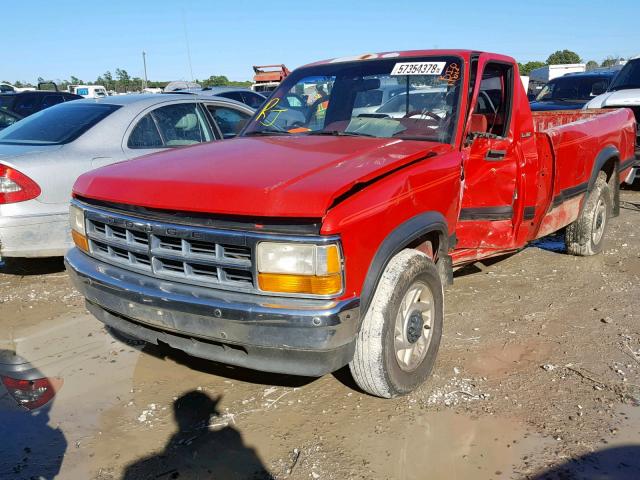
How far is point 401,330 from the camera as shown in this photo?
3.01 meters

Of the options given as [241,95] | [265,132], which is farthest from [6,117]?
[265,132]

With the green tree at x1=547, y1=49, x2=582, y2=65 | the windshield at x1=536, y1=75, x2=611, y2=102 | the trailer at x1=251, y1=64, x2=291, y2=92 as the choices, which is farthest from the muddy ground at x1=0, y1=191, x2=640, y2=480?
the green tree at x1=547, y1=49, x2=582, y2=65

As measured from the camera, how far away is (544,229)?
4547 mm

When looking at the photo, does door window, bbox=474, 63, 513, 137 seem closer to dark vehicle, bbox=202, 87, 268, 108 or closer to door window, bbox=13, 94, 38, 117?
dark vehicle, bbox=202, 87, 268, 108

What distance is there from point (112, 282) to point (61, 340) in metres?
1.49

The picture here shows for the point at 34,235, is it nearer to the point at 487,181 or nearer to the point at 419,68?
the point at 419,68

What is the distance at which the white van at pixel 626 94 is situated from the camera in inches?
352

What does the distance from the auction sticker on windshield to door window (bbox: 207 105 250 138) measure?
260 cm

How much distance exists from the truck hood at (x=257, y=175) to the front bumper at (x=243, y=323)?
1.29 feet

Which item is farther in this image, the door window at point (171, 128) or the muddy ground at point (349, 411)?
the door window at point (171, 128)

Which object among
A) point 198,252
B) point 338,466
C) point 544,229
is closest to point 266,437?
point 338,466

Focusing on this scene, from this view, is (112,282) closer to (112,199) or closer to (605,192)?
(112,199)

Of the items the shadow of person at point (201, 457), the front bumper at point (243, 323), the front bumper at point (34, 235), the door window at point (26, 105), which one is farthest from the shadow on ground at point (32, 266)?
the door window at point (26, 105)

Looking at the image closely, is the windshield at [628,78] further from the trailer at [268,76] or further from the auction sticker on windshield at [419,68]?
the trailer at [268,76]
